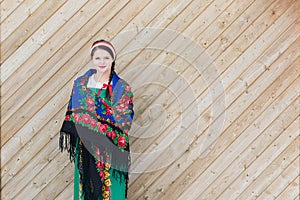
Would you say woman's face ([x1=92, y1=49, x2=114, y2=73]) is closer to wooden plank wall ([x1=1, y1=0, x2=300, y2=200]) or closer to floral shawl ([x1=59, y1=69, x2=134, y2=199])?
floral shawl ([x1=59, y1=69, x2=134, y2=199])

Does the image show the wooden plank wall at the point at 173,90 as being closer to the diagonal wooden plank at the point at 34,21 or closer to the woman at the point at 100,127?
the diagonal wooden plank at the point at 34,21

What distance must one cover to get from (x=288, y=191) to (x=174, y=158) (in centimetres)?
76

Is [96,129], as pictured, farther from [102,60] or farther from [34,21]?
[34,21]

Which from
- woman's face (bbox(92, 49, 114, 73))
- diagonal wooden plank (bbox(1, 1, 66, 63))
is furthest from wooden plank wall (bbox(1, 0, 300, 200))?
woman's face (bbox(92, 49, 114, 73))

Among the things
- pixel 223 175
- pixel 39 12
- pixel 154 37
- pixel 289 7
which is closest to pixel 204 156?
pixel 223 175

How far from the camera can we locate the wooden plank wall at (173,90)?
13.0 feet

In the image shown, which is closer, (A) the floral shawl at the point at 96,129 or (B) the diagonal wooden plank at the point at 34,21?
(A) the floral shawl at the point at 96,129

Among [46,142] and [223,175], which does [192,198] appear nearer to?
[223,175]

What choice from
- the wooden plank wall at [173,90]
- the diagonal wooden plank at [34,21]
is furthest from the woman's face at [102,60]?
the diagonal wooden plank at [34,21]

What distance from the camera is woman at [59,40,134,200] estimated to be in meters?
3.49

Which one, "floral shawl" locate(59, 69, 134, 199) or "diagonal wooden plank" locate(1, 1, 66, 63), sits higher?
"diagonal wooden plank" locate(1, 1, 66, 63)

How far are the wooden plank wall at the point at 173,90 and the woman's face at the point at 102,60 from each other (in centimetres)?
41

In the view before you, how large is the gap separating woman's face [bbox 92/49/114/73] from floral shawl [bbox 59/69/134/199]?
0.09m

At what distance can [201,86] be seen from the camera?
13.3 ft
